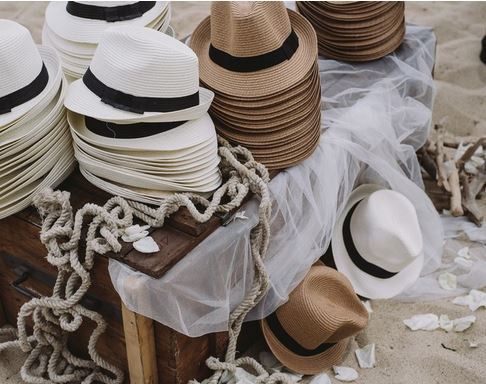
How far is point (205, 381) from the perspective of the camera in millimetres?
1973

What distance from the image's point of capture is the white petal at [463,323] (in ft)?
7.50

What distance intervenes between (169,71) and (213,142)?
241mm

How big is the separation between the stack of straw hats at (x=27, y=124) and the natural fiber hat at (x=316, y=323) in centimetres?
79

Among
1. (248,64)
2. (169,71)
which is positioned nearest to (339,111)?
(248,64)

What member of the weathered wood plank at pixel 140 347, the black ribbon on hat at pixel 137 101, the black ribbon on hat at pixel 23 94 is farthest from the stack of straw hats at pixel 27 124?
the weathered wood plank at pixel 140 347

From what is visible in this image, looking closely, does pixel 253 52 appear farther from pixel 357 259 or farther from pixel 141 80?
pixel 357 259

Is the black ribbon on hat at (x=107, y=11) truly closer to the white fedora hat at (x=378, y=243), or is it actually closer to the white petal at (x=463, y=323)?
the white fedora hat at (x=378, y=243)

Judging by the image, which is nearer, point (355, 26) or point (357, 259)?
point (357, 259)

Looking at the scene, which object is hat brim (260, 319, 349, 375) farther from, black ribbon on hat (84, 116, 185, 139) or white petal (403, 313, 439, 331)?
black ribbon on hat (84, 116, 185, 139)

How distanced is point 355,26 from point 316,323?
1.13m

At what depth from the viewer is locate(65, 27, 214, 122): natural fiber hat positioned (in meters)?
1.69

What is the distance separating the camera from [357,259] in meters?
2.34

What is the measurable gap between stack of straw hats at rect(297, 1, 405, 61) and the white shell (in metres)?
0.95

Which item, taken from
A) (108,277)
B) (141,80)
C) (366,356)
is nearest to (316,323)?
(366,356)
